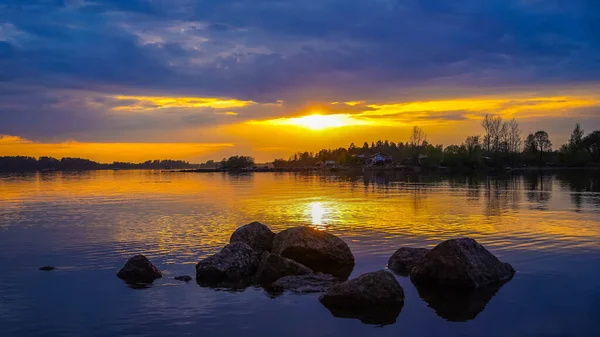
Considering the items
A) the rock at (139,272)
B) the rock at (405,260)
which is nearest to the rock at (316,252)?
the rock at (405,260)

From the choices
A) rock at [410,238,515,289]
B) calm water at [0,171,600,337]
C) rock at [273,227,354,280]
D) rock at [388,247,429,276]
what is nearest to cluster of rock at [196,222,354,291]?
rock at [273,227,354,280]

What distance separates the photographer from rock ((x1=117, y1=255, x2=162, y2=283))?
22.9 meters

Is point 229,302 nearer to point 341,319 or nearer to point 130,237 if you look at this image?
point 341,319

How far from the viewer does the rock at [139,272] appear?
75.2 ft

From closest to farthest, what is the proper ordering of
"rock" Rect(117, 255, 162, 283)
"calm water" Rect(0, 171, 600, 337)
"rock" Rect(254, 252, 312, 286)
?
1. "calm water" Rect(0, 171, 600, 337)
2. "rock" Rect(117, 255, 162, 283)
3. "rock" Rect(254, 252, 312, 286)

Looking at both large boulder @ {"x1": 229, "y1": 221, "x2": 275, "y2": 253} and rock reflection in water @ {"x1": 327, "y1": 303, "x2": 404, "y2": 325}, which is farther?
large boulder @ {"x1": 229, "y1": 221, "x2": 275, "y2": 253}

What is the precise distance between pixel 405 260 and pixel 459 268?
372cm

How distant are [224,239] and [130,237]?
698cm

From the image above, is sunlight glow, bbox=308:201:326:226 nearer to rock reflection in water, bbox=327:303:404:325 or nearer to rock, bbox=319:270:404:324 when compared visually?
rock, bbox=319:270:404:324

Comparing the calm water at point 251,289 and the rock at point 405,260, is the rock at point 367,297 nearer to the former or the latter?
the calm water at point 251,289

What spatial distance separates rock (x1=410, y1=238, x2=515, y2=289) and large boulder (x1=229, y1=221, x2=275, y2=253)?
9105 mm

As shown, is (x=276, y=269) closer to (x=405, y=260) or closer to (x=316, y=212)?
(x=405, y=260)

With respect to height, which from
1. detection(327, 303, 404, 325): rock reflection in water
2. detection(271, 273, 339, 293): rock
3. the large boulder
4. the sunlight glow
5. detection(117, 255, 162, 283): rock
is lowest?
detection(327, 303, 404, 325): rock reflection in water

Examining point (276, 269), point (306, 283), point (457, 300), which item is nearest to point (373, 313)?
point (457, 300)
